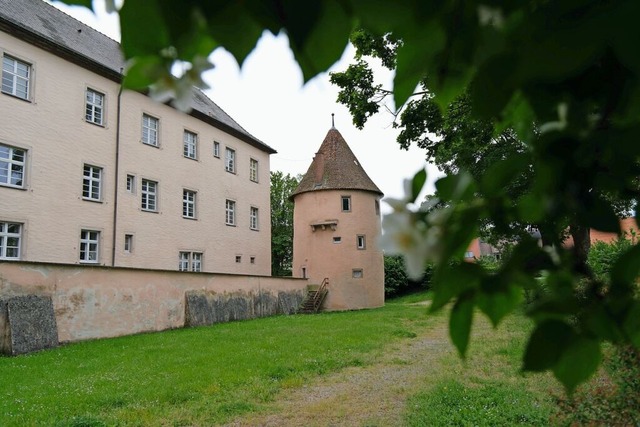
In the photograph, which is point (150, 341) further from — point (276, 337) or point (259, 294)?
point (259, 294)

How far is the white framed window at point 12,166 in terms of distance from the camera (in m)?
17.4

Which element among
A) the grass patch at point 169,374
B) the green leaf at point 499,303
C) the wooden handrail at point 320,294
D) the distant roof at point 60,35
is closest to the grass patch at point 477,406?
the grass patch at point 169,374

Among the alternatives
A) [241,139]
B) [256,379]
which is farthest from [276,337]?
[241,139]

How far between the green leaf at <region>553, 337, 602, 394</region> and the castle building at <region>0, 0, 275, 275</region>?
17647 mm

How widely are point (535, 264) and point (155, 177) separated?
24162 mm

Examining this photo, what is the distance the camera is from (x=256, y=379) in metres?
8.52

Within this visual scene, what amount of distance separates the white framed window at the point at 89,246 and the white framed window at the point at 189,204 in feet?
17.8

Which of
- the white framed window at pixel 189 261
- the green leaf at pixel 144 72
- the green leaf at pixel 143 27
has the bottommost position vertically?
the green leaf at pixel 144 72

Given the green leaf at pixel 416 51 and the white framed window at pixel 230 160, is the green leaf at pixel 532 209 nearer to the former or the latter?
the green leaf at pixel 416 51

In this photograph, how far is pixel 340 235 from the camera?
103ft

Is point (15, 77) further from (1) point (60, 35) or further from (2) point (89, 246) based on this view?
(2) point (89, 246)

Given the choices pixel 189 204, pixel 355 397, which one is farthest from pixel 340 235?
pixel 355 397

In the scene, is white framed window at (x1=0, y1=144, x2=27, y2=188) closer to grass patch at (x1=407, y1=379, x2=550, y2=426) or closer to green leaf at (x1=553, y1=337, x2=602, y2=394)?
grass patch at (x1=407, y1=379, x2=550, y2=426)

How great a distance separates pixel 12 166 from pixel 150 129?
22.9 ft
